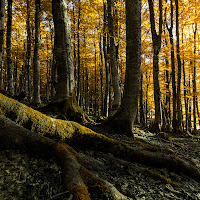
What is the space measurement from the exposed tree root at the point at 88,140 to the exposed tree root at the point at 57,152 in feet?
1.47

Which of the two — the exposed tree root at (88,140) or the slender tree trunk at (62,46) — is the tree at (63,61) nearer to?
the slender tree trunk at (62,46)

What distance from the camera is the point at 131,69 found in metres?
5.35

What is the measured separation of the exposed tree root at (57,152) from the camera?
5.51ft

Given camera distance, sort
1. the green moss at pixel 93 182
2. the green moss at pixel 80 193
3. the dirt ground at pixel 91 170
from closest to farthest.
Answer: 1. the green moss at pixel 80 193
2. the dirt ground at pixel 91 170
3. the green moss at pixel 93 182

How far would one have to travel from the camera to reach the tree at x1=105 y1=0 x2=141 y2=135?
5.24 metres

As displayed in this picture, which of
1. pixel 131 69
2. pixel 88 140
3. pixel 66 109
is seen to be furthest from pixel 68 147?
pixel 131 69

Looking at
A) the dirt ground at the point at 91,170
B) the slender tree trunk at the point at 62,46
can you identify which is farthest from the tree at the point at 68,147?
the slender tree trunk at the point at 62,46

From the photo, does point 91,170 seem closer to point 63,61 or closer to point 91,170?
point 91,170

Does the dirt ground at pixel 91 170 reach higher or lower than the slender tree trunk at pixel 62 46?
lower

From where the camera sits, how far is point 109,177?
7.71 feet

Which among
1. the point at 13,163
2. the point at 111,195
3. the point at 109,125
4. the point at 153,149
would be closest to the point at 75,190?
the point at 111,195

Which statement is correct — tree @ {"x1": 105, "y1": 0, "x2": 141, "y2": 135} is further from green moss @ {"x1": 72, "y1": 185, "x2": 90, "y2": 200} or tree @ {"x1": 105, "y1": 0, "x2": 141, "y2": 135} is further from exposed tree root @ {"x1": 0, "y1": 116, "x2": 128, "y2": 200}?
green moss @ {"x1": 72, "y1": 185, "x2": 90, "y2": 200}

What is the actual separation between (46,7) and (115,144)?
54.2ft

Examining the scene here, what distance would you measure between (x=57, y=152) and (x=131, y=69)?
417 centimetres
